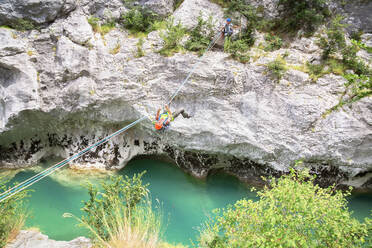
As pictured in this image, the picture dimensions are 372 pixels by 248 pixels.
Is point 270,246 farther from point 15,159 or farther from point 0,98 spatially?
point 15,159

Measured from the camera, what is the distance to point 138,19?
8594 millimetres

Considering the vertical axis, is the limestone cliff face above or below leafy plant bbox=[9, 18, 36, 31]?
below

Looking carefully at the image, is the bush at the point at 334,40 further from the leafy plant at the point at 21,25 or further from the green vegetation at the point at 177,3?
the leafy plant at the point at 21,25

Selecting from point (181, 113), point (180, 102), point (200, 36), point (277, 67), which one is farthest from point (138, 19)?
point (277, 67)

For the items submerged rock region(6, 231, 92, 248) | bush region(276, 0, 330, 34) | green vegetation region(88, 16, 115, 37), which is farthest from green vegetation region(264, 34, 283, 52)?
submerged rock region(6, 231, 92, 248)

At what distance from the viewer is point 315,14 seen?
7750 mm

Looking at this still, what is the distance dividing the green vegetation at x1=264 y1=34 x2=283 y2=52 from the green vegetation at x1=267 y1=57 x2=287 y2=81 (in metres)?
0.94

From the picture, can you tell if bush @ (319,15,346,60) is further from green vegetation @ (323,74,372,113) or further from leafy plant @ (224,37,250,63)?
leafy plant @ (224,37,250,63)

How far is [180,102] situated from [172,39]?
2303mm

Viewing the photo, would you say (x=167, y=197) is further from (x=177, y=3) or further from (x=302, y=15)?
(x=302, y=15)

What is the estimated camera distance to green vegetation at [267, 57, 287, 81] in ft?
23.1

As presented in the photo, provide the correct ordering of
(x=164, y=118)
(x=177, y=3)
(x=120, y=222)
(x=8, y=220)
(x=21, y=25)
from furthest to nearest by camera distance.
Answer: (x=177, y=3) < (x=21, y=25) < (x=164, y=118) < (x=8, y=220) < (x=120, y=222)

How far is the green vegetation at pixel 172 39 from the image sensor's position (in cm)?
766

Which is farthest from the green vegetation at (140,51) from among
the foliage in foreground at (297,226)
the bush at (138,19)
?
the foliage in foreground at (297,226)
